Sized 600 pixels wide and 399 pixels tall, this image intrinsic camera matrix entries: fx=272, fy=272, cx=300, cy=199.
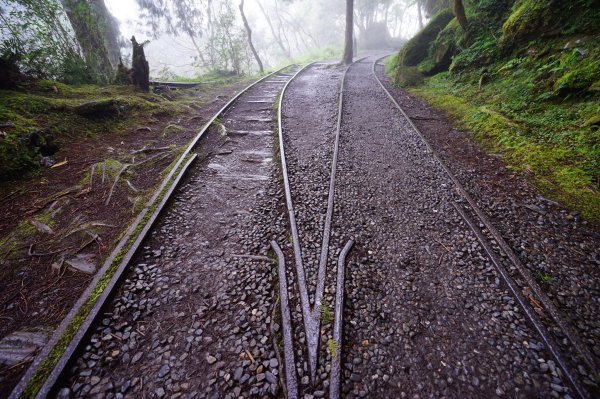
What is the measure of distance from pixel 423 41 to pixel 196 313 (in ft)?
46.4

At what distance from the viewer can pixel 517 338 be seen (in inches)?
96.0

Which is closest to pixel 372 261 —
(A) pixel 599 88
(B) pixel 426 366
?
(B) pixel 426 366

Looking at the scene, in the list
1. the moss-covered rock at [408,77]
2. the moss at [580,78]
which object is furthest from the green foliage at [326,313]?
the moss-covered rock at [408,77]

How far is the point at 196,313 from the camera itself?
9.20ft

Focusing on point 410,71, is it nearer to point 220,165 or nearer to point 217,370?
point 220,165

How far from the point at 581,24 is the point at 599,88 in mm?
2489

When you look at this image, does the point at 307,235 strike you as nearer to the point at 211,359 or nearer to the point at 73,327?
the point at 211,359

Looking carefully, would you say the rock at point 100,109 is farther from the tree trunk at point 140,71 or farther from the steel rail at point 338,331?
the steel rail at point 338,331

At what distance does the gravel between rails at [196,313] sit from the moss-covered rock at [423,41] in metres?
11.3

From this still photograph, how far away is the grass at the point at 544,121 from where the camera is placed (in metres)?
4.30

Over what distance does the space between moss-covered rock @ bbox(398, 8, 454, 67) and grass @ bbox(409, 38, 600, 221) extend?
480 centimetres

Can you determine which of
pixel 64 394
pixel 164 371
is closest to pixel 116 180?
pixel 64 394

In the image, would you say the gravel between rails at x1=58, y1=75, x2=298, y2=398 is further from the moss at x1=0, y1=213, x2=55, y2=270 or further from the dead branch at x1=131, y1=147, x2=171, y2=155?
the dead branch at x1=131, y1=147, x2=171, y2=155

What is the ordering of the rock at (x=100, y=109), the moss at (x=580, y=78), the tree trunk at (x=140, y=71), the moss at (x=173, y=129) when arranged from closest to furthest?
the moss at (x=580, y=78) < the rock at (x=100, y=109) < the moss at (x=173, y=129) < the tree trunk at (x=140, y=71)
